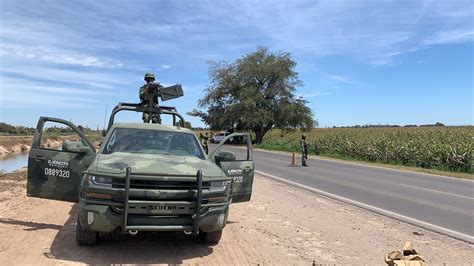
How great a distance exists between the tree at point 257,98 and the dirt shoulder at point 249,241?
1840 inches

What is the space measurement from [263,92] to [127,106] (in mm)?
50859

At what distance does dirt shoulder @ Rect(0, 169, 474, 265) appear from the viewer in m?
5.93

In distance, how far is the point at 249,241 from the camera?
23.0 ft

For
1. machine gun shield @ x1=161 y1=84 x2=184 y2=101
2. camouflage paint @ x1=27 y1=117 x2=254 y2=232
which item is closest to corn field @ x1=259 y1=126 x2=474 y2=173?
machine gun shield @ x1=161 y1=84 x2=184 y2=101

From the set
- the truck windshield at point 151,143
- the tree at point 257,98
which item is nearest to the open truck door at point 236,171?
the truck windshield at point 151,143

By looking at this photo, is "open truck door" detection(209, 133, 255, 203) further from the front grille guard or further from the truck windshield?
the front grille guard

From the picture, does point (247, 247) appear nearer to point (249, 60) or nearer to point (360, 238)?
point (360, 238)

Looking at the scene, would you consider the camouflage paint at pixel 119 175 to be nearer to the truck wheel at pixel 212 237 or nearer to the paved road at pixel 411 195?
the truck wheel at pixel 212 237

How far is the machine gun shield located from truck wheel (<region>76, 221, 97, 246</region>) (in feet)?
13.7

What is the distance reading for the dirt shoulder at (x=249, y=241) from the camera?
5934 mm

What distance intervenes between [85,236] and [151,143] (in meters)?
1.74

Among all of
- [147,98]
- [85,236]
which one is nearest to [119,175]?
[85,236]

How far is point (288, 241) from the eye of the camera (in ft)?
23.3

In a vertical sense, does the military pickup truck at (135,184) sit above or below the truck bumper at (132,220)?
above
